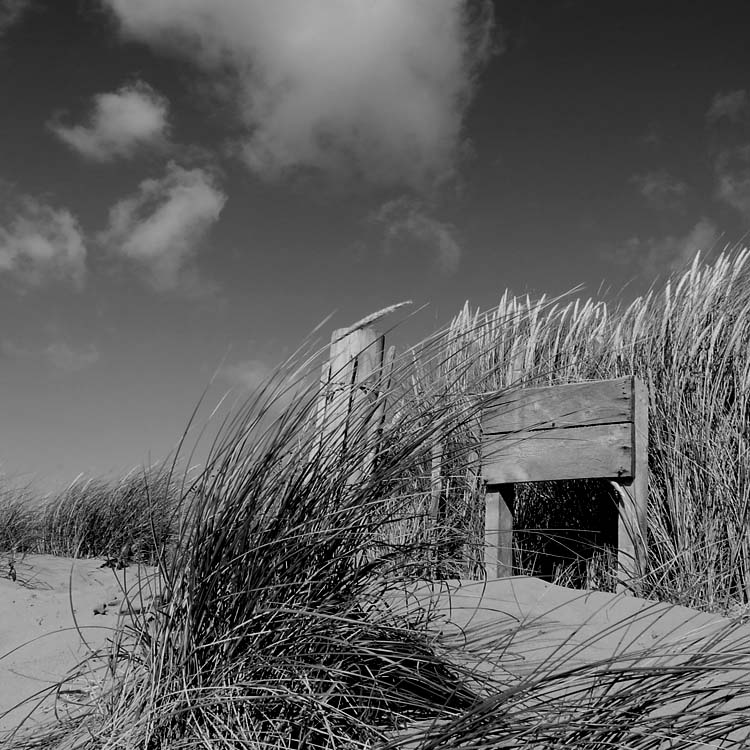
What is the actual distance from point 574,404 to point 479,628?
261 cm

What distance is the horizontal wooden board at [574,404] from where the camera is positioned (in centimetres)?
480

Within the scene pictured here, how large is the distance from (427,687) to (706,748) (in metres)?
0.72

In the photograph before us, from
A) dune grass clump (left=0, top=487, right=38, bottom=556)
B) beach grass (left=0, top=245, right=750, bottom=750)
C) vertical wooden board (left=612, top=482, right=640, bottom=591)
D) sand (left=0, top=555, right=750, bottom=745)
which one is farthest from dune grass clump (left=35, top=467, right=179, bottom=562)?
beach grass (left=0, top=245, right=750, bottom=750)

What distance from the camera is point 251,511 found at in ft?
6.59

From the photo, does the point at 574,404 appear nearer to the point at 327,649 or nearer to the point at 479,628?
the point at 479,628

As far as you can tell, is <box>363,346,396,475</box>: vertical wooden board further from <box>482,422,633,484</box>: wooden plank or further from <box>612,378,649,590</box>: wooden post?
<box>612,378,649,590</box>: wooden post

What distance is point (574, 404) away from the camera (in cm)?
499

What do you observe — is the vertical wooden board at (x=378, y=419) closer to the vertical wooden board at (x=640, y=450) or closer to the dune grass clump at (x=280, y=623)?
the dune grass clump at (x=280, y=623)

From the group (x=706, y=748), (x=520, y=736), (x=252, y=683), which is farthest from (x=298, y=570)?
(x=706, y=748)

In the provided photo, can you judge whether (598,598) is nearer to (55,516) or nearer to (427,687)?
(427,687)

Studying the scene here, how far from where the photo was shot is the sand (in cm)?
233

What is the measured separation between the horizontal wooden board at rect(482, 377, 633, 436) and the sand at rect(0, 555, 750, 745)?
144cm

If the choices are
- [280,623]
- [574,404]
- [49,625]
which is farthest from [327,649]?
[574,404]

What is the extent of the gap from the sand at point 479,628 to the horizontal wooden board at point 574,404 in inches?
56.5
